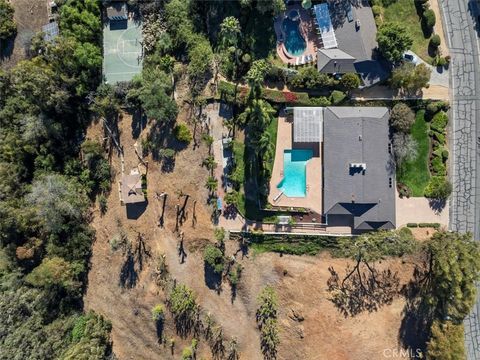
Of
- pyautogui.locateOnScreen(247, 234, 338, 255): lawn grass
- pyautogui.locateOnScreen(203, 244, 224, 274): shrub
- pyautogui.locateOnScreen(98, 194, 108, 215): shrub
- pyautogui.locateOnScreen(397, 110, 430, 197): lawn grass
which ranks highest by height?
pyautogui.locateOnScreen(397, 110, 430, 197): lawn grass

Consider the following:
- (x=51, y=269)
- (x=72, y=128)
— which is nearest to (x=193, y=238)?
(x=51, y=269)

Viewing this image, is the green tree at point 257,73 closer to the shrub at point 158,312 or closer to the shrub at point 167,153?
the shrub at point 167,153

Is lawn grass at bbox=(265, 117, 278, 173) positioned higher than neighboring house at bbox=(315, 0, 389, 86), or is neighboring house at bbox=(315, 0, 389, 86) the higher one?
neighboring house at bbox=(315, 0, 389, 86)

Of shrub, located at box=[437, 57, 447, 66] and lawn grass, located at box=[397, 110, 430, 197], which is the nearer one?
A: shrub, located at box=[437, 57, 447, 66]

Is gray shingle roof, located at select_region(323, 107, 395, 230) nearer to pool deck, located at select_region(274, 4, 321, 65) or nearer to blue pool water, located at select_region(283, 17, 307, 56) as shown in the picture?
pool deck, located at select_region(274, 4, 321, 65)

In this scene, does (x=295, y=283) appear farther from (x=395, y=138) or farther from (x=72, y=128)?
(x=72, y=128)

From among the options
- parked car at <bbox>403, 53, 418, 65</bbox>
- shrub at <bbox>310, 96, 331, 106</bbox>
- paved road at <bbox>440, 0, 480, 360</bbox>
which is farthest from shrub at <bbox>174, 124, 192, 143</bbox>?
paved road at <bbox>440, 0, 480, 360</bbox>

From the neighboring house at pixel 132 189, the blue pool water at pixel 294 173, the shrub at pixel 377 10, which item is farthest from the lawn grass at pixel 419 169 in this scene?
the neighboring house at pixel 132 189
